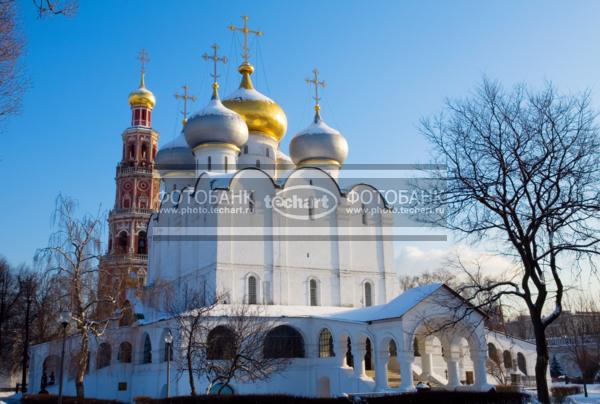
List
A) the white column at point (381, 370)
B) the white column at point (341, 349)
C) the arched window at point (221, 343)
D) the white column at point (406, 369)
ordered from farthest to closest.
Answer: the white column at point (341, 349)
the white column at point (381, 370)
the white column at point (406, 369)
the arched window at point (221, 343)

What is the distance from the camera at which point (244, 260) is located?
84.5ft

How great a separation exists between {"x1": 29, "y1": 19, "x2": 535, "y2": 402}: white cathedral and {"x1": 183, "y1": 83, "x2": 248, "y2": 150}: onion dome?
61 mm

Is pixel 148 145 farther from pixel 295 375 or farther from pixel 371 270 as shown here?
pixel 295 375

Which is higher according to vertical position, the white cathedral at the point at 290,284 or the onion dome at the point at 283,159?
the onion dome at the point at 283,159

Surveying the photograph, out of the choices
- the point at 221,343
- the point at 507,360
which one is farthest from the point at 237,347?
the point at 507,360

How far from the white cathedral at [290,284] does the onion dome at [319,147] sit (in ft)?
0.21

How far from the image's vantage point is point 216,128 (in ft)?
94.7

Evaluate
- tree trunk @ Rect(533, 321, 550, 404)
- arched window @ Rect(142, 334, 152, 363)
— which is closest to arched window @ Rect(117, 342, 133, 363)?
arched window @ Rect(142, 334, 152, 363)

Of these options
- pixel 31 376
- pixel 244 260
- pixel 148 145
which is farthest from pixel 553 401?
pixel 148 145

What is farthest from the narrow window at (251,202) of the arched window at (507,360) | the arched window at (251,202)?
the arched window at (507,360)

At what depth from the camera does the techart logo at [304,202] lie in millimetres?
27031

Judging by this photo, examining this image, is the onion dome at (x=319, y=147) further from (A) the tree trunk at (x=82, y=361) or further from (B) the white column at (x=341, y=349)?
(A) the tree trunk at (x=82, y=361)

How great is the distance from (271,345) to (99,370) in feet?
25.4

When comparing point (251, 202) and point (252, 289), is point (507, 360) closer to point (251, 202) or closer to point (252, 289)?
point (252, 289)
